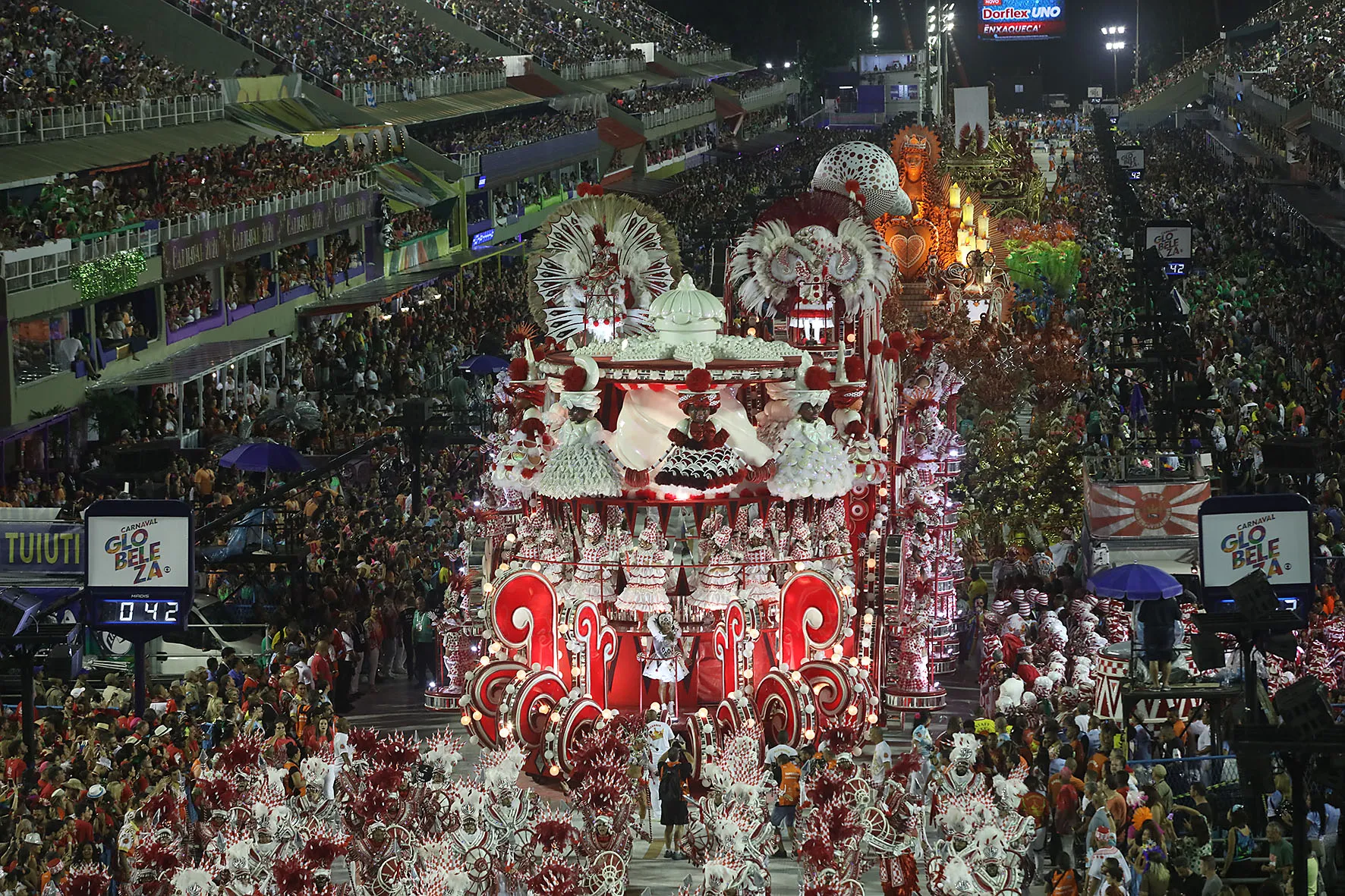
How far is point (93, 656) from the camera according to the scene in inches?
888

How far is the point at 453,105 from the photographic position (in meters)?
57.4

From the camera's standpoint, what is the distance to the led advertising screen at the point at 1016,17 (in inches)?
4717

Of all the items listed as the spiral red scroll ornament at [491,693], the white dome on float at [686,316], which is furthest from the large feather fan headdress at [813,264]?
the spiral red scroll ornament at [491,693]

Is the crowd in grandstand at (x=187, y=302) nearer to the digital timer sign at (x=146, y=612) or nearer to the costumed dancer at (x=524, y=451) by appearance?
the digital timer sign at (x=146, y=612)

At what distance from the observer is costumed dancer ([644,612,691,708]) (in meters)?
18.7

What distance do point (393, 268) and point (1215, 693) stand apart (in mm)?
31879

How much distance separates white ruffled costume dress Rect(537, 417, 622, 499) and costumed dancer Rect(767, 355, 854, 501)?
140cm

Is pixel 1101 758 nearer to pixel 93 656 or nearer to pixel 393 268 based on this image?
pixel 93 656

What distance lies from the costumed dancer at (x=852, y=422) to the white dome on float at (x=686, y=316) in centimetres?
128

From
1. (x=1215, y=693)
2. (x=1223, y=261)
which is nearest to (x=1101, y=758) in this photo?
(x=1215, y=693)

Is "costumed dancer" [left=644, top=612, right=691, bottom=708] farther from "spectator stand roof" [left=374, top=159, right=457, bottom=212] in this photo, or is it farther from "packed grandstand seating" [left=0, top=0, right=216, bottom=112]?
"spectator stand roof" [left=374, top=159, right=457, bottom=212]

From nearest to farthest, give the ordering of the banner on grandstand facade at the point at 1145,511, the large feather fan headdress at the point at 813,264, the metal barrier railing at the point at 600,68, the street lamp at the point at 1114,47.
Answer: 1. the banner on grandstand facade at the point at 1145,511
2. the large feather fan headdress at the point at 813,264
3. the metal barrier railing at the point at 600,68
4. the street lamp at the point at 1114,47

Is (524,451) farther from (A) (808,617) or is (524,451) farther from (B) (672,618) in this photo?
(A) (808,617)

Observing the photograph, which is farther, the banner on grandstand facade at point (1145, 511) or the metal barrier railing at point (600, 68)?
the metal barrier railing at point (600, 68)
